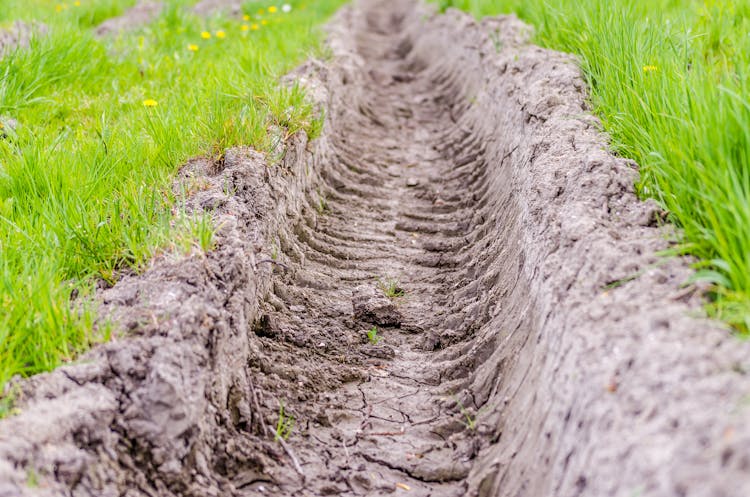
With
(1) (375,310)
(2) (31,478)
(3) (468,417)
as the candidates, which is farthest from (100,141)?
(3) (468,417)

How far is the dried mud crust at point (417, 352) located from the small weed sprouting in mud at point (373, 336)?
2cm

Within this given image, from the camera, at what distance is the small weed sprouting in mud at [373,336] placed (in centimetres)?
295

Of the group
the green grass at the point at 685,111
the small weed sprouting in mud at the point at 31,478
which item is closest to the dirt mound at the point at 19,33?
the green grass at the point at 685,111

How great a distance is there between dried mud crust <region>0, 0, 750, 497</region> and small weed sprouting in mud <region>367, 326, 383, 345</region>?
25 mm

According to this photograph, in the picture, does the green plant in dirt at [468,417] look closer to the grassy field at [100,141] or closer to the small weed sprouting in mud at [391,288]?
the small weed sprouting in mud at [391,288]

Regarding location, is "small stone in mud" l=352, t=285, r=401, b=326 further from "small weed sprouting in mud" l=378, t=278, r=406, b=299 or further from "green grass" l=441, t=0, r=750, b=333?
"green grass" l=441, t=0, r=750, b=333

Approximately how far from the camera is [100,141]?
321cm

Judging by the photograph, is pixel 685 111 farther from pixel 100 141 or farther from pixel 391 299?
pixel 100 141

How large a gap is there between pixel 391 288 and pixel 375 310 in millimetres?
215

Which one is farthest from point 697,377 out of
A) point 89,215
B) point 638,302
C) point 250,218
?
point 89,215

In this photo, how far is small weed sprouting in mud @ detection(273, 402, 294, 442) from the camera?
7.76 feet

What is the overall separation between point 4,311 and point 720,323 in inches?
77.6

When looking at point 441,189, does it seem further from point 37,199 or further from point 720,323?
point 720,323

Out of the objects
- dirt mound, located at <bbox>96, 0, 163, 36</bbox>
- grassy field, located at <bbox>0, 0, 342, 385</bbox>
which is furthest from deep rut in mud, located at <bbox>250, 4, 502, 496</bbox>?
dirt mound, located at <bbox>96, 0, 163, 36</bbox>
